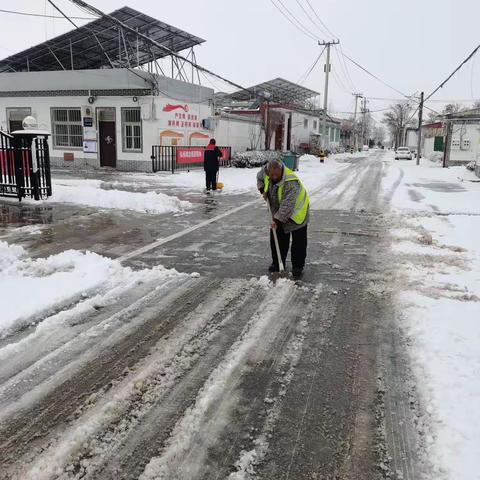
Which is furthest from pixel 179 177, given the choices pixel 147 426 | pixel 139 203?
pixel 147 426

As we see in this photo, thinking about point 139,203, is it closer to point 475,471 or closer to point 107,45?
point 475,471

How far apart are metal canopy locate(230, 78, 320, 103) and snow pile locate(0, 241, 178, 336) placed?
38.6 meters

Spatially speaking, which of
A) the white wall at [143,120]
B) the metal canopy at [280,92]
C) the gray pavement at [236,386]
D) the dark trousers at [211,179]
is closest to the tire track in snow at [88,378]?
the gray pavement at [236,386]

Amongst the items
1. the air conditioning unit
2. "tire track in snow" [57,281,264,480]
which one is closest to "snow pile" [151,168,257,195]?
the air conditioning unit

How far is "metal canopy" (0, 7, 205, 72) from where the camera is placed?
23156 mm

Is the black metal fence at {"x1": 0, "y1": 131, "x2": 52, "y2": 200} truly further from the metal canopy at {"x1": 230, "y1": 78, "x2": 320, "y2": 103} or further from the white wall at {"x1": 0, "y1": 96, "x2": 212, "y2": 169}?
the metal canopy at {"x1": 230, "y1": 78, "x2": 320, "y2": 103}

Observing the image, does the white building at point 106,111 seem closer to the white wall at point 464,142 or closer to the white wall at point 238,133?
the white wall at point 238,133

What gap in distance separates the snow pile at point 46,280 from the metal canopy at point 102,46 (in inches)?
726

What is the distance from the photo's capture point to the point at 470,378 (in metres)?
3.44

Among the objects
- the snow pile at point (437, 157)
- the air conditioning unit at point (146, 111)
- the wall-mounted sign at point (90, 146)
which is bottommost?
the snow pile at point (437, 157)

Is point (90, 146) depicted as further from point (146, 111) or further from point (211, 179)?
point (211, 179)

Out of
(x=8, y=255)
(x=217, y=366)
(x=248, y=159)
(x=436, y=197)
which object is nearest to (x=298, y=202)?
(x=217, y=366)

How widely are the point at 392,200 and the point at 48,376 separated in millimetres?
12515

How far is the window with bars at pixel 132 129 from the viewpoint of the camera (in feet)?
76.0
